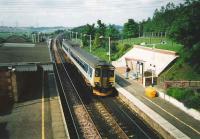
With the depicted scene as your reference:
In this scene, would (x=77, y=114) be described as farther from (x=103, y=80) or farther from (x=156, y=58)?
(x=156, y=58)

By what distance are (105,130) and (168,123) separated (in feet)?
15.2

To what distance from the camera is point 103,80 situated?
97.6ft

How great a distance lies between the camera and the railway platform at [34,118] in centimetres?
1956

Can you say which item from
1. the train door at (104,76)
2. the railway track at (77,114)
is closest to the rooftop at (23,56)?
the railway track at (77,114)

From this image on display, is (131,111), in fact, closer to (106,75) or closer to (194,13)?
(106,75)

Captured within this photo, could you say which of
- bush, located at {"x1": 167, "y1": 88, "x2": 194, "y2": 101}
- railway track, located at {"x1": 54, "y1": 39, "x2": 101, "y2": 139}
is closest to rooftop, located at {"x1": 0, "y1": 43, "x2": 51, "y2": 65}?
railway track, located at {"x1": 54, "y1": 39, "x2": 101, "y2": 139}

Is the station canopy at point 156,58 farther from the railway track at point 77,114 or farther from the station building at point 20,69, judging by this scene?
the station building at point 20,69

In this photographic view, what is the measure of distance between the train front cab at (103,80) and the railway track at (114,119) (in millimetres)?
811

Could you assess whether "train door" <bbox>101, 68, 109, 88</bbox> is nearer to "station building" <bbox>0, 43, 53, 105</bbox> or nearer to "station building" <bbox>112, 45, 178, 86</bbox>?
"station building" <bbox>112, 45, 178, 86</bbox>

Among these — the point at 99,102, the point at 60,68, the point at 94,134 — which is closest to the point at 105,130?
the point at 94,134

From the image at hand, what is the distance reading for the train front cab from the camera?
97.0 feet

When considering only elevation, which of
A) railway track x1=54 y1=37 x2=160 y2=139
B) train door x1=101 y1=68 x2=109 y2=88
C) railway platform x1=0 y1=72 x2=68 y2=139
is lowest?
railway track x1=54 y1=37 x2=160 y2=139

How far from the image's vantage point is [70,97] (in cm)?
3122

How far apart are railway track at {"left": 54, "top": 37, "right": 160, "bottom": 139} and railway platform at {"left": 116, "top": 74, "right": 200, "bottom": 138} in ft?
6.07
